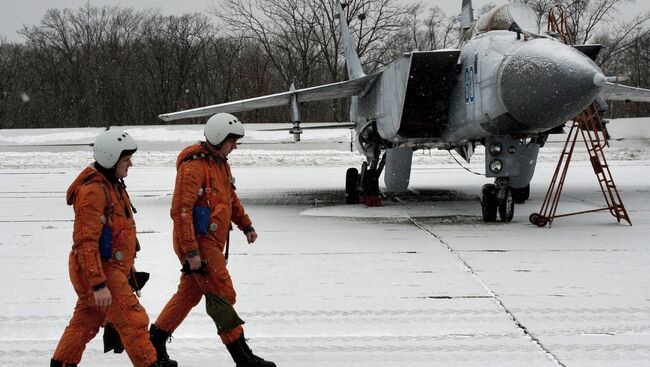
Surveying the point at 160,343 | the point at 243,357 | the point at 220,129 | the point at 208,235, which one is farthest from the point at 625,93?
the point at 160,343

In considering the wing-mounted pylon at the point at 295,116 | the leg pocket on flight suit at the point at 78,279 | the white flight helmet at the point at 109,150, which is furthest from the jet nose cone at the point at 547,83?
the leg pocket on flight suit at the point at 78,279

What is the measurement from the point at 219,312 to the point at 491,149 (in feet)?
23.8

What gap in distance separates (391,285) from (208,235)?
264 centimetres

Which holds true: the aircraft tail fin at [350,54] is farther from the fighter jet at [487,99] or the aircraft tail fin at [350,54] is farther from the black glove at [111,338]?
the black glove at [111,338]

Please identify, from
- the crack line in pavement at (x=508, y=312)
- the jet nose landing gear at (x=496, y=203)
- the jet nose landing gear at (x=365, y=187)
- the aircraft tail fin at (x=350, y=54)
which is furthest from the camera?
the aircraft tail fin at (x=350, y=54)

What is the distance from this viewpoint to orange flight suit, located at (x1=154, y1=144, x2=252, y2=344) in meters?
4.26

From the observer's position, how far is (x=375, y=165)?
1445cm

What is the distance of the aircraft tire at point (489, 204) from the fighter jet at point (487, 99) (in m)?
0.01

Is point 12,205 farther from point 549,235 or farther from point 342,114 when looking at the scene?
point 342,114

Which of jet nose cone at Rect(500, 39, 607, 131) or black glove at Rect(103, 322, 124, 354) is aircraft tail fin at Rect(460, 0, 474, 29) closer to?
jet nose cone at Rect(500, 39, 607, 131)

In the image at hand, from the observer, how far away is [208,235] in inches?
173

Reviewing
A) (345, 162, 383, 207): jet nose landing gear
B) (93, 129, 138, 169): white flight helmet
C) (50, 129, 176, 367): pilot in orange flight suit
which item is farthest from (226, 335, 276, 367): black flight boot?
(345, 162, 383, 207): jet nose landing gear

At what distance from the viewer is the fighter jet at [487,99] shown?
9336mm

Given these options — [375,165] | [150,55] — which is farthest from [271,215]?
[150,55]
